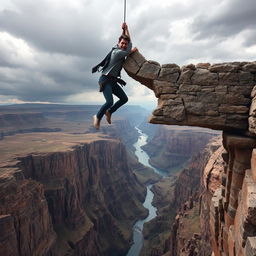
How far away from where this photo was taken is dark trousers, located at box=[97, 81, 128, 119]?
9.43 metres

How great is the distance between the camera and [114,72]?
30.1 feet

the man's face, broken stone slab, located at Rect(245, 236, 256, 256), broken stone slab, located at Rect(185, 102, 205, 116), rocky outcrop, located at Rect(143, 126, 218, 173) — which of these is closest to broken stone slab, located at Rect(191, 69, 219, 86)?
broken stone slab, located at Rect(185, 102, 205, 116)

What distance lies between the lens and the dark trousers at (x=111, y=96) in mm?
9430

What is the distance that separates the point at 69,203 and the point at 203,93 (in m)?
63.1

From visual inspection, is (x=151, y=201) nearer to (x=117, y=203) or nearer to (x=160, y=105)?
(x=117, y=203)

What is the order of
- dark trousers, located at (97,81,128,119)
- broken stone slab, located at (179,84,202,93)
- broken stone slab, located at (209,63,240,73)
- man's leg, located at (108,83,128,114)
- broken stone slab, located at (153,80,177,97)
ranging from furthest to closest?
man's leg, located at (108,83,128,114)
dark trousers, located at (97,81,128,119)
broken stone slab, located at (153,80,177,97)
broken stone slab, located at (179,84,202,93)
broken stone slab, located at (209,63,240,73)

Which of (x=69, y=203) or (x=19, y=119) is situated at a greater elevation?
(x=19, y=119)

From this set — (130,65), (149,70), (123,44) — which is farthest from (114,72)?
(149,70)

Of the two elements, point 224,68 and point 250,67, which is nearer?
point 250,67

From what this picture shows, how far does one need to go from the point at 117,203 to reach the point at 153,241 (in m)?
27.8

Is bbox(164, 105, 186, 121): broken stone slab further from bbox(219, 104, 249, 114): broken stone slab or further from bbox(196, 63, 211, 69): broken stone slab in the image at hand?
bbox(196, 63, 211, 69): broken stone slab

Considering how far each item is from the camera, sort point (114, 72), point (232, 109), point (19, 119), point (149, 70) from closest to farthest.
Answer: point (232, 109), point (149, 70), point (114, 72), point (19, 119)

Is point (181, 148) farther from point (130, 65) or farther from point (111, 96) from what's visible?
point (130, 65)

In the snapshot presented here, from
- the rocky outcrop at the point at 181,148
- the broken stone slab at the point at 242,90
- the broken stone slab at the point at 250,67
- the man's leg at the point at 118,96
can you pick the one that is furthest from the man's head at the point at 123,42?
the rocky outcrop at the point at 181,148
